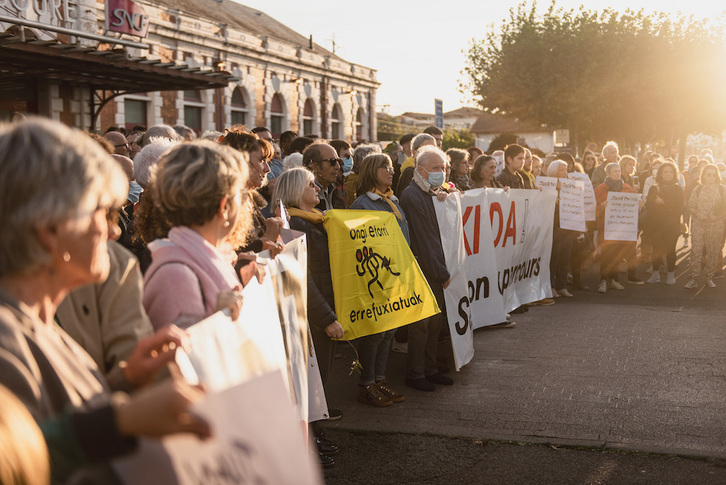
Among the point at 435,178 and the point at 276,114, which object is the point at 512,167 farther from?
the point at 276,114

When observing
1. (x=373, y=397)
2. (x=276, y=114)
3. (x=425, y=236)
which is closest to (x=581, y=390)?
(x=373, y=397)

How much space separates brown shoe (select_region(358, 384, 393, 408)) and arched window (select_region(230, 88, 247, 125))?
31387mm

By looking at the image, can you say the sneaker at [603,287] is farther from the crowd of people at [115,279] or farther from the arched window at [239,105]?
the arched window at [239,105]

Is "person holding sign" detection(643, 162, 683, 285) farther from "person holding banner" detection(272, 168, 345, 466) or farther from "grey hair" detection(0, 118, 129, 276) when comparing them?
"grey hair" detection(0, 118, 129, 276)

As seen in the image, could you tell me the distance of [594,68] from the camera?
33812mm

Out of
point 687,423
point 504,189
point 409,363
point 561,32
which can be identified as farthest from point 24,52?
point 561,32

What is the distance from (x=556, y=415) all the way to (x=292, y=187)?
8.49 ft

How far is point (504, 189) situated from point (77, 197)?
7865 mm

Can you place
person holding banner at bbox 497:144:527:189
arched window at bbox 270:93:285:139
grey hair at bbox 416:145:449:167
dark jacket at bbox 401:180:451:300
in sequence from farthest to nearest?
arched window at bbox 270:93:285:139
person holding banner at bbox 497:144:527:189
grey hair at bbox 416:145:449:167
dark jacket at bbox 401:180:451:300

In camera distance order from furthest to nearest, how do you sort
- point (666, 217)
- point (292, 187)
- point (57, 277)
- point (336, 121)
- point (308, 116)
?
1. point (336, 121)
2. point (308, 116)
3. point (666, 217)
4. point (292, 187)
5. point (57, 277)

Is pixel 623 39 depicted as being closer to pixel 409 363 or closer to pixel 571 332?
pixel 571 332

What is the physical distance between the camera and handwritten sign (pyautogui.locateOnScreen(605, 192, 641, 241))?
12.2 meters

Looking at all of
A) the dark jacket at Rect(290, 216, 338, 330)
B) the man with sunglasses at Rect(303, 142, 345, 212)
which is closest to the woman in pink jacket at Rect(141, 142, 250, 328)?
the dark jacket at Rect(290, 216, 338, 330)

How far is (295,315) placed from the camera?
4.12 meters
